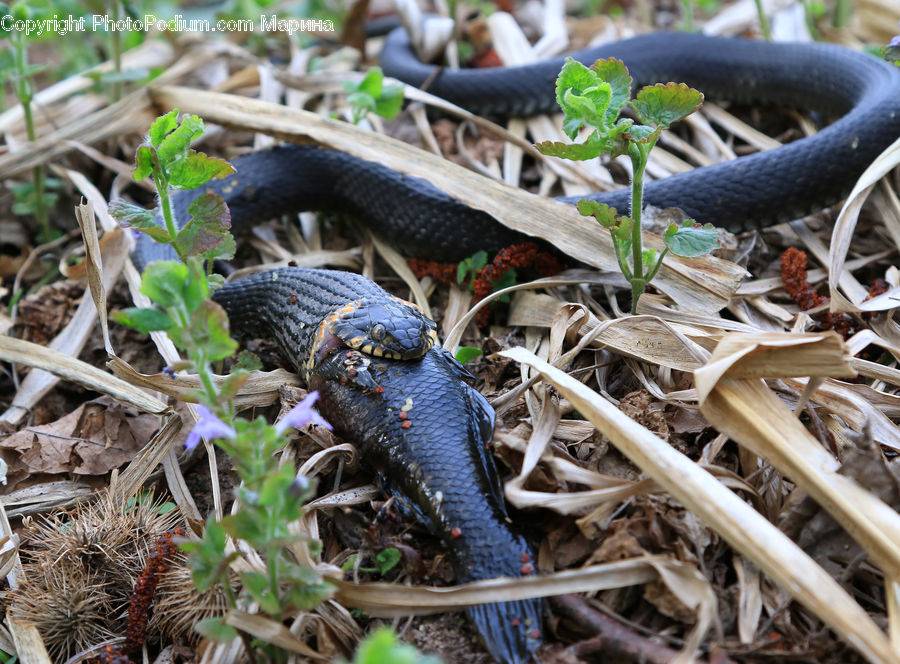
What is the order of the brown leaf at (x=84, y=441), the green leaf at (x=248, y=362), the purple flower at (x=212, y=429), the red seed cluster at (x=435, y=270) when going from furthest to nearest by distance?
the red seed cluster at (x=435, y=270) < the green leaf at (x=248, y=362) < the brown leaf at (x=84, y=441) < the purple flower at (x=212, y=429)

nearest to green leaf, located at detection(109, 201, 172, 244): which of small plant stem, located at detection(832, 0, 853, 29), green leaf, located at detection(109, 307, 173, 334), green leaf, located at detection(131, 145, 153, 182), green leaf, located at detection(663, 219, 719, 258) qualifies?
green leaf, located at detection(131, 145, 153, 182)

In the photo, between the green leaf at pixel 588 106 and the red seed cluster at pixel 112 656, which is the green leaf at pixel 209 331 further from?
the green leaf at pixel 588 106

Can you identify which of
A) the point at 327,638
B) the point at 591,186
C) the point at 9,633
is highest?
the point at 591,186

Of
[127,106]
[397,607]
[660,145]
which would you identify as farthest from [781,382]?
[127,106]

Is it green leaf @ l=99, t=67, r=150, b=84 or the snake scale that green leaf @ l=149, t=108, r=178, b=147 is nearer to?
the snake scale

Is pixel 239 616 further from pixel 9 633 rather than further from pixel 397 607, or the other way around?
pixel 9 633

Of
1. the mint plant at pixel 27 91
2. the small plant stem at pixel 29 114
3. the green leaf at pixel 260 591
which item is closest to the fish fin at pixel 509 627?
the green leaf at pixel 260 591

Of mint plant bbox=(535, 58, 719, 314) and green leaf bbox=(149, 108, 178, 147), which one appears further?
mint plant bbox=(535, 58, 719, 314)
